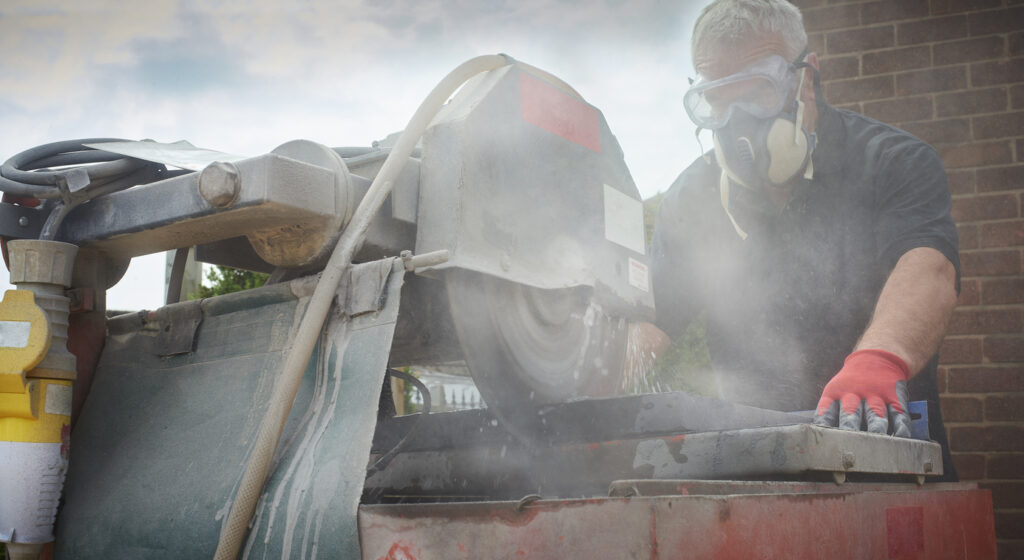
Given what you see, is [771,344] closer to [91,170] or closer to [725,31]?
[725,31]

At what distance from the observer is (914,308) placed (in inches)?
92.8

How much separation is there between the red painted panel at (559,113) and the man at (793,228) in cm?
61

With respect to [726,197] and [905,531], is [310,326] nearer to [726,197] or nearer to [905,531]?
[905,531]

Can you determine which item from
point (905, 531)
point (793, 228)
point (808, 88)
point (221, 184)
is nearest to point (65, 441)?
point (221, 184)

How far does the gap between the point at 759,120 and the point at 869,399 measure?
3.21 feet

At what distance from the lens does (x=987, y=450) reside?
3531mm

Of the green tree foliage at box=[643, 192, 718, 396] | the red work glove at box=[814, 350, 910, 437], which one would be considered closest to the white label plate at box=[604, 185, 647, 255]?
the red work glove at box=[814, 350, 910, 437]

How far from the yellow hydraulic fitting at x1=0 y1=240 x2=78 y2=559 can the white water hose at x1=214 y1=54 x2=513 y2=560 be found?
1.48 ft

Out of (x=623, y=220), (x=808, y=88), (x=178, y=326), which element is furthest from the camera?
(x=808, y=88)

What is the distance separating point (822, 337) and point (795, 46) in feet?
3.17

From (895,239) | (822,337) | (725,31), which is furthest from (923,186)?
(725,31)

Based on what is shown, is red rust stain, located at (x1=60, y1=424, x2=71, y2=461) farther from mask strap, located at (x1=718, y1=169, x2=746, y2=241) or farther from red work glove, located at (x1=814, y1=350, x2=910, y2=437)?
mask strap, located at (x1=718, y1=169, x2=746, y2=241)

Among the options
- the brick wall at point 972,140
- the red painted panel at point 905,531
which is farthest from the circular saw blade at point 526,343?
the brick wall at point 972,140

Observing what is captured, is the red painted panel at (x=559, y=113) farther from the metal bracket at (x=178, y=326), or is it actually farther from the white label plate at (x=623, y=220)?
the metal bracket at (x=178, y=326)
